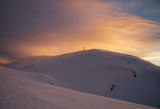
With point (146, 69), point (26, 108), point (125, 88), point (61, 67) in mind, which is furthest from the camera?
point (61, 67)

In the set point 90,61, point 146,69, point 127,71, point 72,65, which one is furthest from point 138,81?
point 72,65

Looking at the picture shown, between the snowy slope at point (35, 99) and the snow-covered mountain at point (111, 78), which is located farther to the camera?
the snow-covered mountain at point (111, 78)

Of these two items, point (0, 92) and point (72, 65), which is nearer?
point (0, 92)

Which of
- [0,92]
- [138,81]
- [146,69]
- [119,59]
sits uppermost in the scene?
[119,59]

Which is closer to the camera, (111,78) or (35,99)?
(35,99)

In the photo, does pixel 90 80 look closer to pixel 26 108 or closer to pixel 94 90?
pixel 94 90

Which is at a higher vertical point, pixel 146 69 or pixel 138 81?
pixel 146 69

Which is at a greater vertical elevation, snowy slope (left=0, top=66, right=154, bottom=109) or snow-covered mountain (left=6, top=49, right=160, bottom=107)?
snow-covered mountain (left=6, top=49, right=160, bottom=107)

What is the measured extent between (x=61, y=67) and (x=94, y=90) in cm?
895

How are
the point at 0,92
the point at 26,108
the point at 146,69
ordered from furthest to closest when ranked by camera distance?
the point at 146,69
the point at 0,92
the point at 26,108

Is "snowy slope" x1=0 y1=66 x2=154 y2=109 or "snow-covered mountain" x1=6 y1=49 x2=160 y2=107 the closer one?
"snowy slope" x1=0 y1=66 x2=154 y2=109

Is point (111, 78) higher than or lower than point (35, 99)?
higher

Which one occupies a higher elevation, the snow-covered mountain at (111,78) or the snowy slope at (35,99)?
the snow-covered mountain at (111,78)

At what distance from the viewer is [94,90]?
53.6 feet
